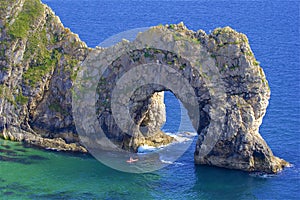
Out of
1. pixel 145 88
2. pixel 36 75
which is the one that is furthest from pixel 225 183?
pixel 36 75

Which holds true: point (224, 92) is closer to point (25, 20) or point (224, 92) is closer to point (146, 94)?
point (146, 94)

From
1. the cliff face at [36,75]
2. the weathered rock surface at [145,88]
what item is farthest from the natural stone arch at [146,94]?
the cliff face at [36,75]

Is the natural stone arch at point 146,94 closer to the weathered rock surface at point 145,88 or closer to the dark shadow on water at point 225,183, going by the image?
the weathered rock surface at point 145,88

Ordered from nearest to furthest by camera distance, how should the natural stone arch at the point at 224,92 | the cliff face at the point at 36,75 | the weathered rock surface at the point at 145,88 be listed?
the natural stone arch at the point at 224,92, the weathered rock surface at the point at 145,88, the cliff face at the point at 36,75

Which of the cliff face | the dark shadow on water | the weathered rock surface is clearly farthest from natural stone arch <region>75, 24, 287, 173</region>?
the cliff face

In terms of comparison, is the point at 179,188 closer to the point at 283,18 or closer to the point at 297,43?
the point at 297,43

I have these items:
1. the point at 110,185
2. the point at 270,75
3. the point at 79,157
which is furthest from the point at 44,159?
the point at 270,75
